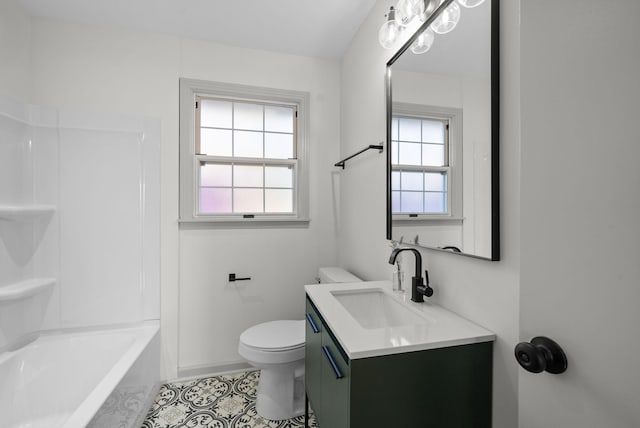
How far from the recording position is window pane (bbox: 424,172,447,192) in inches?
51.3

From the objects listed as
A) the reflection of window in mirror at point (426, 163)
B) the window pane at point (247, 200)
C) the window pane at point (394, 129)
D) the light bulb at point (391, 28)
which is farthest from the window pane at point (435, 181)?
the window pane at point (247, 200)

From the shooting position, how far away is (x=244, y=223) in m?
2.38

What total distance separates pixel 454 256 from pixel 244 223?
5.42ft

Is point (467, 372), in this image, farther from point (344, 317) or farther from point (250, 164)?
point (250, 164)

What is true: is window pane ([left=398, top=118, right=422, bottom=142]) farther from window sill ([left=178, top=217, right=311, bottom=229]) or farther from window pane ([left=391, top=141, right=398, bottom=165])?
window sill ([left=178, top=217, right=311, bottom=229])

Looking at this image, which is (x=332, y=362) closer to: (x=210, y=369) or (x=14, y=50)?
(x=210, y=369)

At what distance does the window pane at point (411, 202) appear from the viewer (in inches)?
57.7

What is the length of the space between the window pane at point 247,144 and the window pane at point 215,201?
34cm

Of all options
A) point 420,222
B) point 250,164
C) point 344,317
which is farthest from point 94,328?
point 420,222

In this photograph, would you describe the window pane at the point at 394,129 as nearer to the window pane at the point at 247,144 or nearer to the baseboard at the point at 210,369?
the window pane at the point at 247,144

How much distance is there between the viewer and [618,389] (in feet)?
1.45

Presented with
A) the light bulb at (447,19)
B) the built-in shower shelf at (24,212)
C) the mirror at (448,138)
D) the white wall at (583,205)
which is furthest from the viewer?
the built-in shower shelf at (24,212)

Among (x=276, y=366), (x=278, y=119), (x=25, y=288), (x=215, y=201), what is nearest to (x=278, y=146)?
(x=278, y=119)

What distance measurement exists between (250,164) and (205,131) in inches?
17.2
